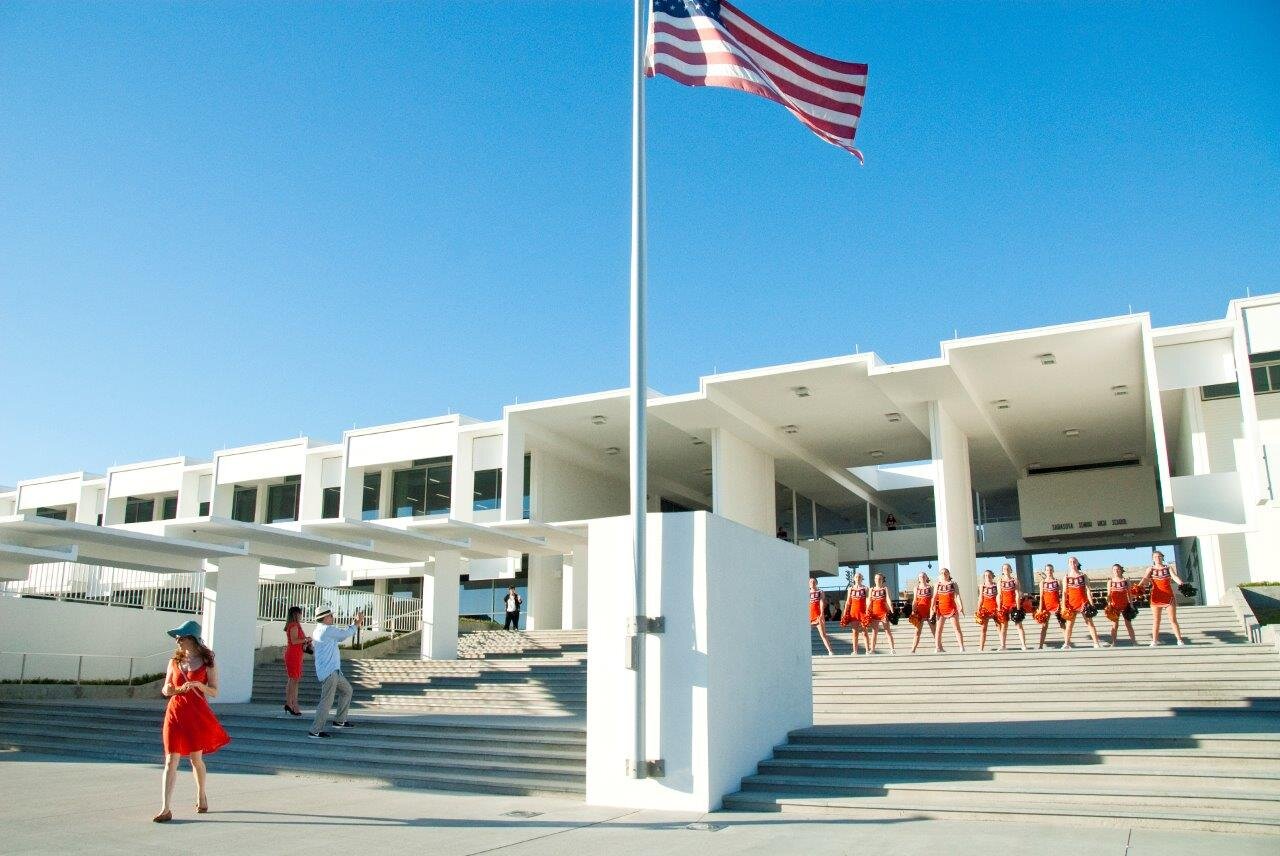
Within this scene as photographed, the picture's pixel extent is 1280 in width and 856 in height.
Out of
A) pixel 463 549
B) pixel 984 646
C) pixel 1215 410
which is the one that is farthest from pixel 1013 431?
pixel 463 549

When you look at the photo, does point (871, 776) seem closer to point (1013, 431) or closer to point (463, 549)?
point (463, 549)

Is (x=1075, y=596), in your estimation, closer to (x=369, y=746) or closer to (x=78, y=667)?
(x=369, y=746)

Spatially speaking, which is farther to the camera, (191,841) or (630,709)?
(630,709)

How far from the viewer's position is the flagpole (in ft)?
28.0

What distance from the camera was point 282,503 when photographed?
3575 cm

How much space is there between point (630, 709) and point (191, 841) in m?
3.45

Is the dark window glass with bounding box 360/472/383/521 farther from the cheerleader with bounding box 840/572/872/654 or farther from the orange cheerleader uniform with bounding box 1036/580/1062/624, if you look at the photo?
the orange cheerleader uniform with bounding box 1036/580/1062/624

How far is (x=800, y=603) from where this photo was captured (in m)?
11.2

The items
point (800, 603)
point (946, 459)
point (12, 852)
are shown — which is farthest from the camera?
point (946, 459)

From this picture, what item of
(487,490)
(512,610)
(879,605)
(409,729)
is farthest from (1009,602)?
(487,490)

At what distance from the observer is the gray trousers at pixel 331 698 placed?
1235cm

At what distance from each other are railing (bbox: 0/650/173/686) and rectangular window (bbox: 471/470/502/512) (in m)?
9.89

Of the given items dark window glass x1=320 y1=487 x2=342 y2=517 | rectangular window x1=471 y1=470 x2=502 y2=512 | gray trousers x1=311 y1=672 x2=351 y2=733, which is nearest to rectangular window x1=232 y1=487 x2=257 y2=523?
dark window glass x1=320 y1=487 x2=342 y2=517

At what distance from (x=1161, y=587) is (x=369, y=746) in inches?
425
